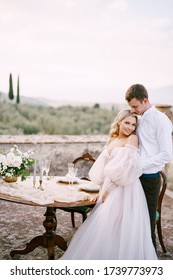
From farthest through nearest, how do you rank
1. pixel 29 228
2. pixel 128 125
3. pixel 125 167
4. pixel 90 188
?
pixel 29 228 → pixel 90 188 → pixel 128 125 → pixel 125 167

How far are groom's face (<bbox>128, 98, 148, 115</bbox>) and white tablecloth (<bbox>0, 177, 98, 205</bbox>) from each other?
840 mm

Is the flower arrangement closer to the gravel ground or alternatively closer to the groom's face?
the gravel ground

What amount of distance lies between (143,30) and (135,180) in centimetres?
379

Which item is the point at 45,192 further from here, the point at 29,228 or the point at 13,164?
the point at 29,228

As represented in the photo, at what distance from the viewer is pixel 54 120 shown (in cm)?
1308

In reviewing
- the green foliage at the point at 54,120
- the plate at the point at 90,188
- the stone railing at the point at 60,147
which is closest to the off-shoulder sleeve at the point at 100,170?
the plate at the point at 90,188

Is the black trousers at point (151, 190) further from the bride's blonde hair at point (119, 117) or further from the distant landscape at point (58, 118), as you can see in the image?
the distant landscape at point (58, 118)

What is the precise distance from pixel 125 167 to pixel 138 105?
537 millimetres

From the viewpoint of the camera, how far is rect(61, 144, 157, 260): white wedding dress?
2.69m

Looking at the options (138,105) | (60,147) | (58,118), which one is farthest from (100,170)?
(58,118)

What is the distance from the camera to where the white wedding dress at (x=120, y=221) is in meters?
A: 2.69

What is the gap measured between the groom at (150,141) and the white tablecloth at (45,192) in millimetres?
513

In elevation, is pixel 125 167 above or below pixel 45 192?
above

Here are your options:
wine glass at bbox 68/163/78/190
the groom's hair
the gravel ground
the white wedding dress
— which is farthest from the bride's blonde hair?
the gravel ground
